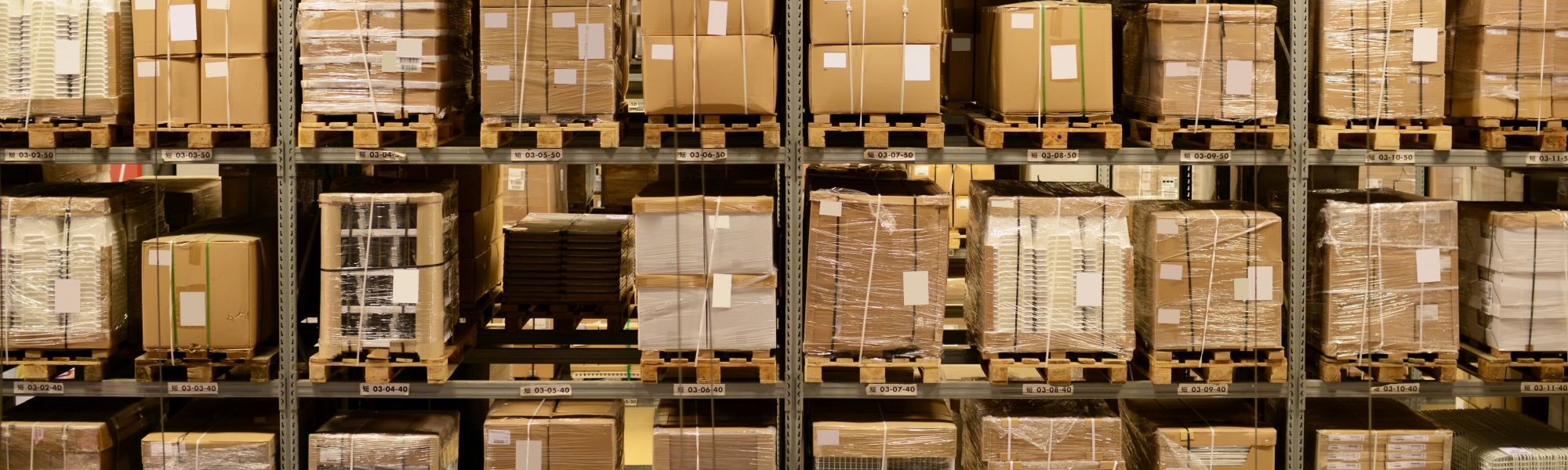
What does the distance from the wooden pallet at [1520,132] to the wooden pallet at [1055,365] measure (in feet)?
7.42

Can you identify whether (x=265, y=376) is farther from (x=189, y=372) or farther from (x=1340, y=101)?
(x=1340, y=101)

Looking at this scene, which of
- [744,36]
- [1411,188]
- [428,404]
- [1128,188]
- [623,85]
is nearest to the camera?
[744,36]

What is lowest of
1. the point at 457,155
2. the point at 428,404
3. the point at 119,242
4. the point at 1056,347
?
the point at 428,404

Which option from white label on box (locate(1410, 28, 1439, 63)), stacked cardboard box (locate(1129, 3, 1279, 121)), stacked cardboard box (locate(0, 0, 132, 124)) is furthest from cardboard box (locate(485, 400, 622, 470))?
white label on box (locate(1410, 28, 1439, 63))

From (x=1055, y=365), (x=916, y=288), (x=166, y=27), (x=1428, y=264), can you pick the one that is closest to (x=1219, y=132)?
(x=1428, y=264)

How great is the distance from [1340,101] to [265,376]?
5791 mm

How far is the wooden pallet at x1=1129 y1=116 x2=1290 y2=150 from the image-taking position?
6.27 m

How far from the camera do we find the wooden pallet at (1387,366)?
252 inches

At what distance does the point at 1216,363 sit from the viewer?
638 centimetres

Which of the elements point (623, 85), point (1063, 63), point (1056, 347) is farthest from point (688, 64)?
point (1056, 347)

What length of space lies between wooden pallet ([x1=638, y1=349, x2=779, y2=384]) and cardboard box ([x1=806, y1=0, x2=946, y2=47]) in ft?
→ 5.48

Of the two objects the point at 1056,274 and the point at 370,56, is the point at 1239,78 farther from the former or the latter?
the point at 370,56

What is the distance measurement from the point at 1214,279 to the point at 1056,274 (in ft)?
2.69

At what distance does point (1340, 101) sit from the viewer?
6348mm
